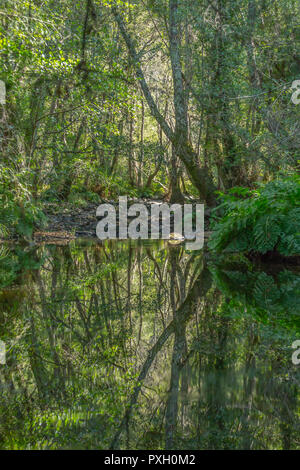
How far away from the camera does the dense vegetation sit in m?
8.71

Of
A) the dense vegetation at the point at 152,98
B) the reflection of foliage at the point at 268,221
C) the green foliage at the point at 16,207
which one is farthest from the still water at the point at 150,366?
the dense vegetation at the point at 152,98

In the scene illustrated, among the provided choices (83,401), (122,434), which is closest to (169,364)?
(83,401)

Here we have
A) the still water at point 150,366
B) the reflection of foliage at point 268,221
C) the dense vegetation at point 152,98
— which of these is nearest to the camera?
the still water at point 150,366

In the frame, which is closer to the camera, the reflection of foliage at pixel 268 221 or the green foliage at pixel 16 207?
the reflection of foliage at pixel 268 221

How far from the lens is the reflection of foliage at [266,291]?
120 inches

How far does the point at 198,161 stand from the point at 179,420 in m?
13.3

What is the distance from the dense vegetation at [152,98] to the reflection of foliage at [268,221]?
2.21 metres

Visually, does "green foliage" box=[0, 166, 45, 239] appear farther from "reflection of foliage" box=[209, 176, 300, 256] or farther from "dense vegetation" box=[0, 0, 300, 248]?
"reflection of foliage" box=[209, 176, 300, 256]

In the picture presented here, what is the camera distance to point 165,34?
17.3m

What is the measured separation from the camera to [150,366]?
2.15 metres

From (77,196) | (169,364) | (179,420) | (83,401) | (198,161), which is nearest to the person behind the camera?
(179,420)

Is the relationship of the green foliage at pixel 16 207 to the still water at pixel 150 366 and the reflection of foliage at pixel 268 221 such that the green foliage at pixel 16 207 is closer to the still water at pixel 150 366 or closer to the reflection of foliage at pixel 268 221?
the still water at pixel 150 366

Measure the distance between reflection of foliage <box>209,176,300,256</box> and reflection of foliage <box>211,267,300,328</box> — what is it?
0.57 metres
